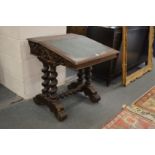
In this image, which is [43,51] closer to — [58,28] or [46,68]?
[46,68]

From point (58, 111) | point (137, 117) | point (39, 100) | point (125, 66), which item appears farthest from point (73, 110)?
point (125, 66)

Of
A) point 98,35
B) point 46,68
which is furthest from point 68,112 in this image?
point 98,35

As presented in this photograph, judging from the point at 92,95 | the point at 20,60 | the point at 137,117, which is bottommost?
the point at 137,117

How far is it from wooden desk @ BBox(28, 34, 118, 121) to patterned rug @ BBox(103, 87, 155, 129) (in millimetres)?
536

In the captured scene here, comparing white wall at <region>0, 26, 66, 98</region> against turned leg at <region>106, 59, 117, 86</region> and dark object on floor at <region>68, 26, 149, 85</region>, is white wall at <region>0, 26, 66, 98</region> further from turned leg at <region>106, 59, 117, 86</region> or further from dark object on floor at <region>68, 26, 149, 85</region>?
turned leg at <region>106, 59, 117, 86</region>

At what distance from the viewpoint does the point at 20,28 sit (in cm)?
210

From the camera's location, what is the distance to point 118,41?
272 cm

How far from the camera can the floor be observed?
2010 millimetres

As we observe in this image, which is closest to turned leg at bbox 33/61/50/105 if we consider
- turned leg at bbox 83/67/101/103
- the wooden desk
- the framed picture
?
the wooden desk

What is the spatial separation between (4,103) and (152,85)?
Answer: 202 centimetres

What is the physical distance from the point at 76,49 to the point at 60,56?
8.5 inches

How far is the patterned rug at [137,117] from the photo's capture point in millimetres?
2014

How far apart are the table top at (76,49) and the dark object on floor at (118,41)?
0.52 meters

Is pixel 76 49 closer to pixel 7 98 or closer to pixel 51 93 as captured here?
pixel 51 93
